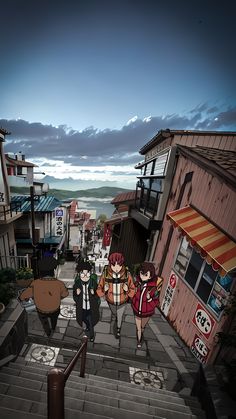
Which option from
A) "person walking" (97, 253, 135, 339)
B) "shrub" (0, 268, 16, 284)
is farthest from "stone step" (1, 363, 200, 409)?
"shrub" (0, 268, 16, 284)

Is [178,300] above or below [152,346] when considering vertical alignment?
above

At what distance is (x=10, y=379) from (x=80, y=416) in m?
1.51

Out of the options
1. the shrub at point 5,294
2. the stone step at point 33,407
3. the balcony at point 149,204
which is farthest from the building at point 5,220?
the stone step at point 33,407

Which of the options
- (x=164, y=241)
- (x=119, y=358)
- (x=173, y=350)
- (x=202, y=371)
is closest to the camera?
(x=202, y=371)

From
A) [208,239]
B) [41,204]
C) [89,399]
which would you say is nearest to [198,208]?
[208,239]

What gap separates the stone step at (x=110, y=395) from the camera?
371 cm

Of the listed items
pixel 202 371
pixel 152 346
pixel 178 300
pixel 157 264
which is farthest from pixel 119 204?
pixel 202 371

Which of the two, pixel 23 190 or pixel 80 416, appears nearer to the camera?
pixel 80 416

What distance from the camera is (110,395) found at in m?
3.83

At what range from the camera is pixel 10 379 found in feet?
12.4

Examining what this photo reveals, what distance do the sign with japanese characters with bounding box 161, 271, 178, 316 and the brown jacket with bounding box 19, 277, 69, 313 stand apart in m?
4.01

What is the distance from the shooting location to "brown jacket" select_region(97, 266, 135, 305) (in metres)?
4.96

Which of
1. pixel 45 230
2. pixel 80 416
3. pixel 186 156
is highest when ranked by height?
pixel 186 156

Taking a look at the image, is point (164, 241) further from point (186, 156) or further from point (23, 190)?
point (23, 190)
